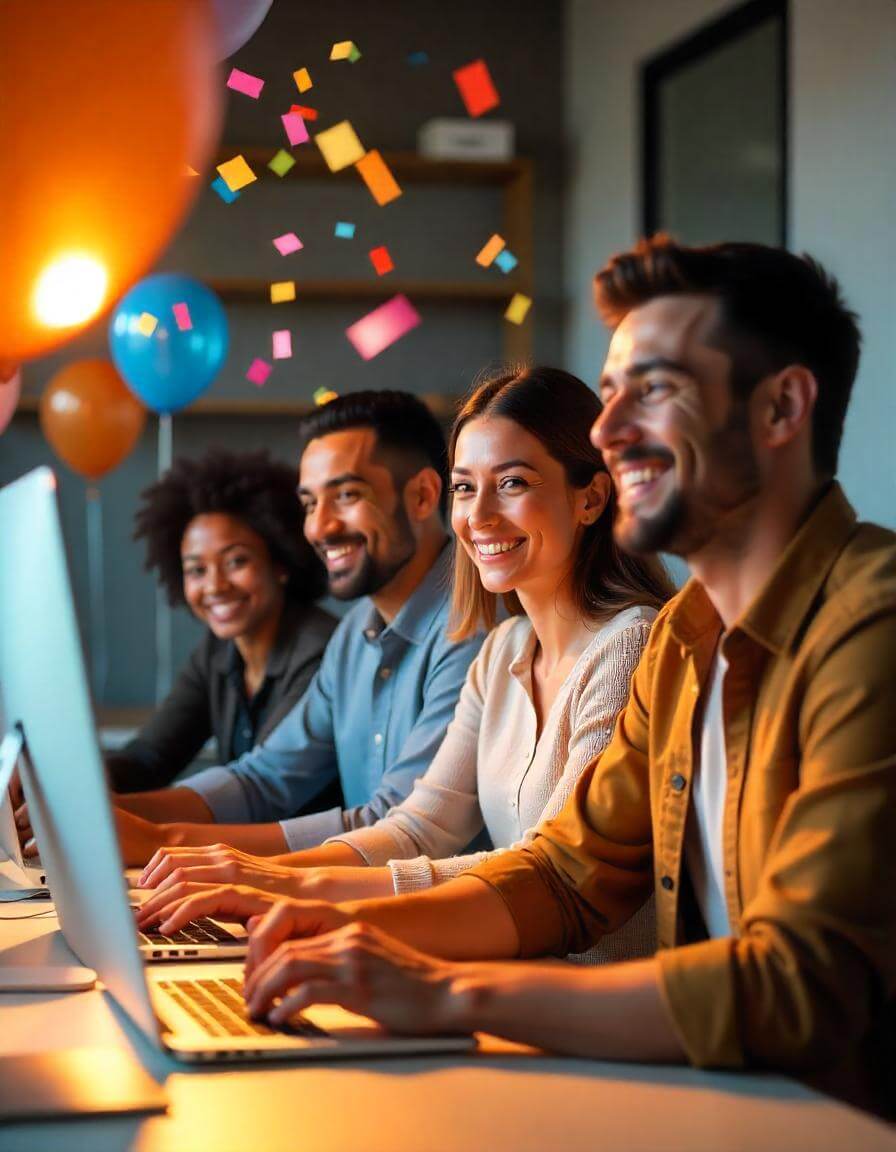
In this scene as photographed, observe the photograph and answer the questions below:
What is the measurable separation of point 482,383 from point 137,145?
26.7 inches

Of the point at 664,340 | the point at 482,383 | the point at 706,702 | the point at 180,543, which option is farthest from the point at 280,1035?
the point at 180,543

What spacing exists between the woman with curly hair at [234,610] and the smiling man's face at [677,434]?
188 cm

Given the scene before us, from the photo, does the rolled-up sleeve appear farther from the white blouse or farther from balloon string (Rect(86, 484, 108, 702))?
balloon string (Rect(86, 484, 108, 702))

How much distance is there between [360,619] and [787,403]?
160cm

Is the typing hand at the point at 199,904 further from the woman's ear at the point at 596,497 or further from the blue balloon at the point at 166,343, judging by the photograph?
the blue balloon at the point at 166,343

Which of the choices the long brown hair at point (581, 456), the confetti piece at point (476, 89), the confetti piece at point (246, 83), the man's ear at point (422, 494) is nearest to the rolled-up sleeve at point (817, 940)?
the long brown hair at point (581, 456)

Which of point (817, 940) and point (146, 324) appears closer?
point (817, 940)

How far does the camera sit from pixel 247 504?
3.27 m

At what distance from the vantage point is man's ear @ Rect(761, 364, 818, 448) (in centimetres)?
119

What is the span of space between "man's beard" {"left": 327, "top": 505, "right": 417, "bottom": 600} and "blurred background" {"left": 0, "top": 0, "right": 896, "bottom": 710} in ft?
7.67

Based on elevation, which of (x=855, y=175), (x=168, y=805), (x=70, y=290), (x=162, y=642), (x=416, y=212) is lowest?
(x=168, y=805)

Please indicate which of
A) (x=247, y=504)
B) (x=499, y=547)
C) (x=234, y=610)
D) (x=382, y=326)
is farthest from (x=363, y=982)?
(x=382, y=326)

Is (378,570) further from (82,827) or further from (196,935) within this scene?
(82,827)

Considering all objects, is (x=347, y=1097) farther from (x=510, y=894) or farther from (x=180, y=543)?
(x=180, y=543)
